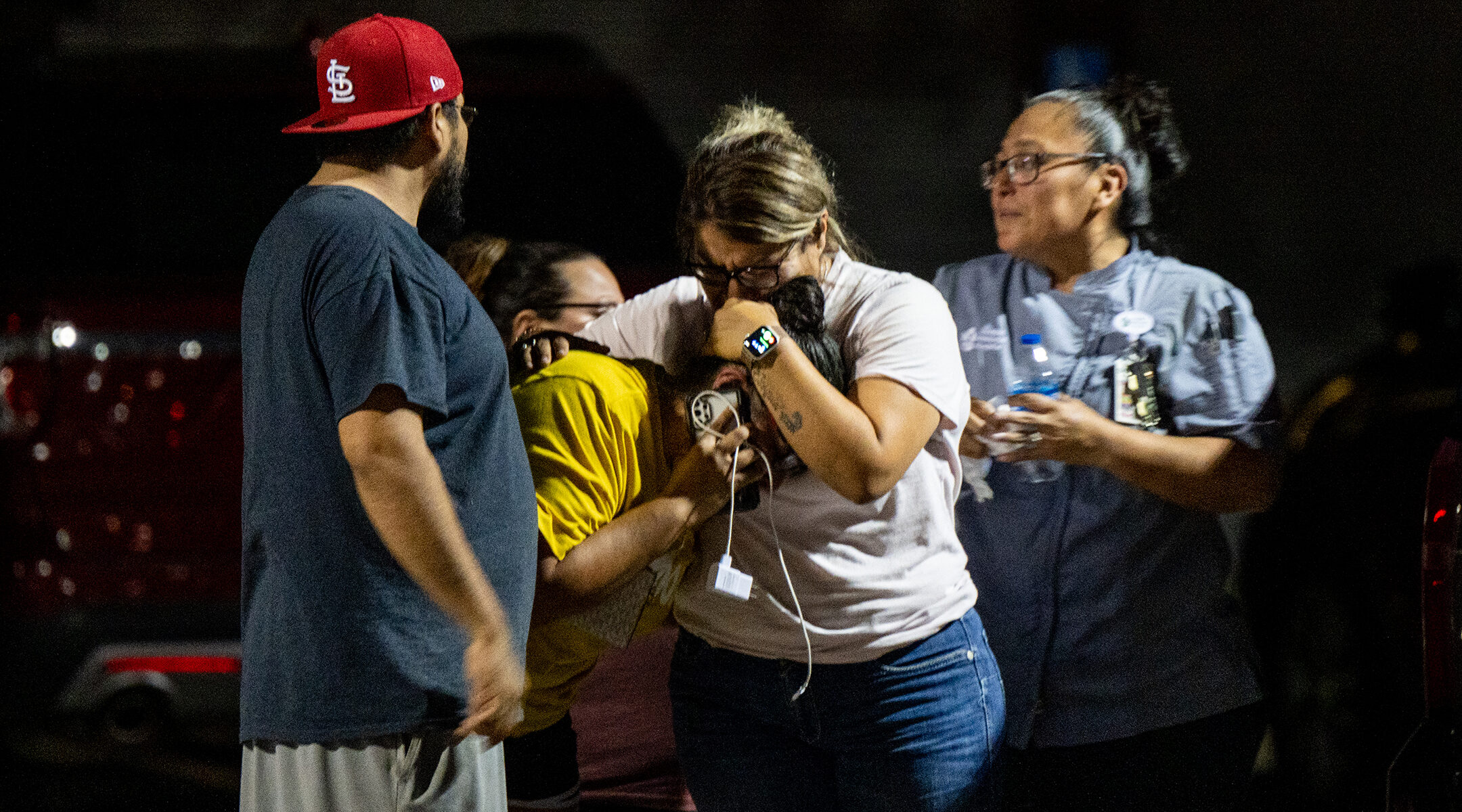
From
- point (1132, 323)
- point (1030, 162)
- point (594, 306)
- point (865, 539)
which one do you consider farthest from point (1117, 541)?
point (594, 306)

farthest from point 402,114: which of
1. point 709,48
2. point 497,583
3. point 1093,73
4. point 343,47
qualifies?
point 1093,73

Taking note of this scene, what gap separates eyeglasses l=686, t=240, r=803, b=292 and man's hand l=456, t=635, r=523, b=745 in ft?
2.09

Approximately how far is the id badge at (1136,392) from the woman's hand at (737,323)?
652 millimetres

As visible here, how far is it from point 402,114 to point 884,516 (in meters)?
0.88

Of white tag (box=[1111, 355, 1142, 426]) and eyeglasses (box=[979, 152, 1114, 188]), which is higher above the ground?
eyeglasses (box=[979, 152, 1114, 188])

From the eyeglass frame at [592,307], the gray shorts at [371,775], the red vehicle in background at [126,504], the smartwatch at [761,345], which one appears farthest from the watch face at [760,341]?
the red vehicle in background at [126,504]

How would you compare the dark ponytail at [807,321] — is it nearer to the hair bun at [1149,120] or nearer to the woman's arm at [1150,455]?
the woman's arm at [1150,455]

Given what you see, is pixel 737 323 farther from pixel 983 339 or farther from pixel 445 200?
pixel 983 339

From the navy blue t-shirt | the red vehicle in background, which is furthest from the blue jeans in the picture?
the red vehicle in background

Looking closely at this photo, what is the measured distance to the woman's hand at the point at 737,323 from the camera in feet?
5.73

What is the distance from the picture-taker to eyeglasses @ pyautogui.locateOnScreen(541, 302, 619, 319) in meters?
2.12

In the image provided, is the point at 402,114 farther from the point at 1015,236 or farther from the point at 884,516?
the point at 1015,236

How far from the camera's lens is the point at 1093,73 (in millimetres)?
2662

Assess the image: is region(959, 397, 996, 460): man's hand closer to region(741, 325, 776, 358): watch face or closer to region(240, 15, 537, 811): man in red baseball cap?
region(741, 325, 776, 358): watch face
